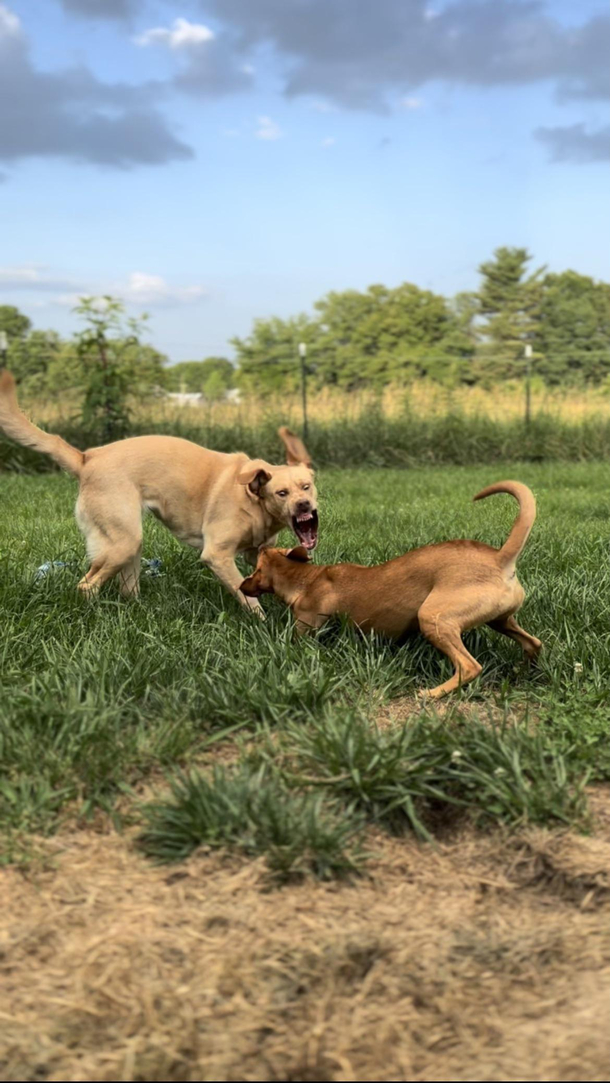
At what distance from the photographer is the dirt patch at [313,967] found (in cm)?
164

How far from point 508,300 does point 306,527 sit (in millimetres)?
45936

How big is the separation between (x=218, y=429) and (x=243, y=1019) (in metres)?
12.3

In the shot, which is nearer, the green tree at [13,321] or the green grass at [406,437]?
the green grass at [406,437]

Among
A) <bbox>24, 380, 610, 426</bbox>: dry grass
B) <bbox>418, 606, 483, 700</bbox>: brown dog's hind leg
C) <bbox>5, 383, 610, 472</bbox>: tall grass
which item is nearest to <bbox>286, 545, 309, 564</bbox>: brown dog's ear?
Result: <bbox>418, 606, 483, 700</bbox>: brown dog's hind leg

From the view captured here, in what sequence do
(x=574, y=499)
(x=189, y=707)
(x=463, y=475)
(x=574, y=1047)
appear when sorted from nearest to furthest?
(x=574, y=1047) → (x=189, y=707) → (x=574, y=499) → (x=463, y=475)

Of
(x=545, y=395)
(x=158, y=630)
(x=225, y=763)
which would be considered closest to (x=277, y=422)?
(x=545, y=395)

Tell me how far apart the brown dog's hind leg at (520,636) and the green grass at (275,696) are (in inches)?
2.1

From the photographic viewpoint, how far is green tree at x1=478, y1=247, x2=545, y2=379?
46031mm

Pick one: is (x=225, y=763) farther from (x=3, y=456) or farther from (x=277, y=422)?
(x=277, y=422)

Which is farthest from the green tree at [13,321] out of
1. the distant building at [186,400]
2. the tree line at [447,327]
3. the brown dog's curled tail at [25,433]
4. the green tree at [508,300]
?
the brown dog's curled tail at [25,433]

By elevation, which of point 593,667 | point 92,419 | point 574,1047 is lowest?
point 574,1047

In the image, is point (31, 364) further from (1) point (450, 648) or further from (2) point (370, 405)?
(1) point (450, 648)

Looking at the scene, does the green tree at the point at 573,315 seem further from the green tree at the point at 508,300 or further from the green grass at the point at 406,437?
the green grass at the point at 406,437

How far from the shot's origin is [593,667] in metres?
3.29
